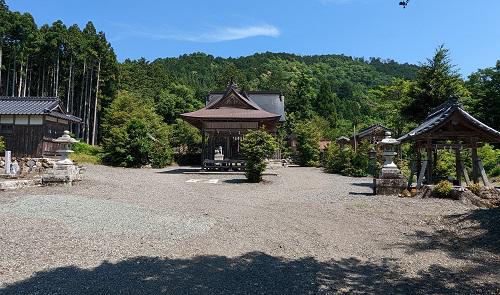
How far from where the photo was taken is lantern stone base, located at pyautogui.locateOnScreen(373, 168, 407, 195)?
1226 centimetres

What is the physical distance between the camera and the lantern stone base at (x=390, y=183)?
12258 mm

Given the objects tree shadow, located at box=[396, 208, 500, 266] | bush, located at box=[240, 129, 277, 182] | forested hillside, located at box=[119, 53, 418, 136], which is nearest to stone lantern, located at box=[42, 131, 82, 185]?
bush, located at box=[240, 129, 277, 182]

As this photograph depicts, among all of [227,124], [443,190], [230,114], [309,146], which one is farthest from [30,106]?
[443,190]

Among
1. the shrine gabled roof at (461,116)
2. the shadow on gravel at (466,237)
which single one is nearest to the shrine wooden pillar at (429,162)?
the shrine gabled roof at (461,116)

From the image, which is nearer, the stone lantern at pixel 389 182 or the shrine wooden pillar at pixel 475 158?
the stone lantern at pixel 389 182

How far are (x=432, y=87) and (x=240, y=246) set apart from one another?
17699mm

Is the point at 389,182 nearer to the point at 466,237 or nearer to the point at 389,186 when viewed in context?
the point at 389,186

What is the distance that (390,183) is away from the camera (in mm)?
12289

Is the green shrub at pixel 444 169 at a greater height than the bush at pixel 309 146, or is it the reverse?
the bush at pixel 309 146

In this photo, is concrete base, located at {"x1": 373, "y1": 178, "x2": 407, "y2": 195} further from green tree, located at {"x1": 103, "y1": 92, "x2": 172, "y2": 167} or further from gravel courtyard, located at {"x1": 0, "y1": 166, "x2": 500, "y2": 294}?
green tree, located at {"x1": 103, "y1": 92, "x2": 172, "y2": 167}

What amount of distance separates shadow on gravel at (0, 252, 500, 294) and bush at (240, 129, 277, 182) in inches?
408

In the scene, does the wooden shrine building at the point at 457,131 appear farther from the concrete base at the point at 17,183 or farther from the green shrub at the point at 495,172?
the concrete base at the point at 17,183

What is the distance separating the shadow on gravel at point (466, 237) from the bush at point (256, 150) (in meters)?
8.36

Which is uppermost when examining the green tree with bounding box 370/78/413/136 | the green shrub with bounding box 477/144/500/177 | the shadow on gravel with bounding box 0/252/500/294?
the green tree with bounding box 370/78/413/136
